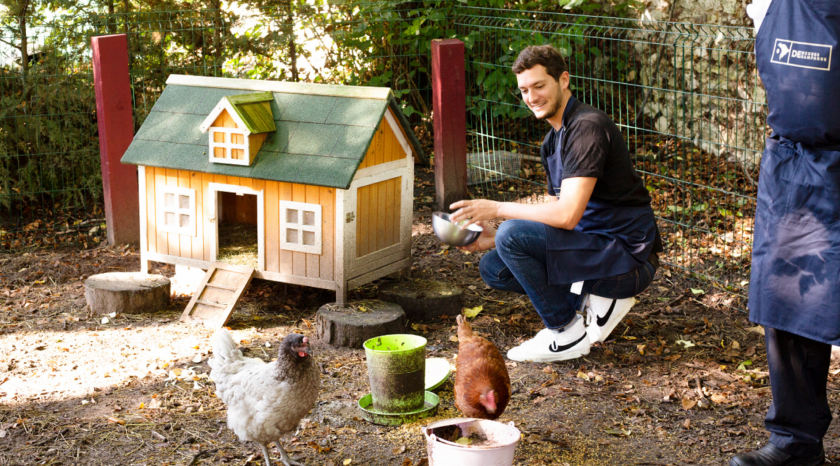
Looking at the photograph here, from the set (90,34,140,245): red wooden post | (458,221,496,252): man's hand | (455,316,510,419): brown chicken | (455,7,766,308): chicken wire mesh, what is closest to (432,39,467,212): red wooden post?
(455,7,766,308): chicken wire mesh

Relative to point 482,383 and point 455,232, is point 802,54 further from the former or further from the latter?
point 455,232

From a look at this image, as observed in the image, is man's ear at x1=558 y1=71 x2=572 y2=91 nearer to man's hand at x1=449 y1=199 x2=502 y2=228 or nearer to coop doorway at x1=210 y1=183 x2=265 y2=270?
man's hand at x1=449 y1=199 x2=502 y2=228

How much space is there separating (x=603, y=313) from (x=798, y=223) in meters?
1.48

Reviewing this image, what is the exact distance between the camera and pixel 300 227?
464cm

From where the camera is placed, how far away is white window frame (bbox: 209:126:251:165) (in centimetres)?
463

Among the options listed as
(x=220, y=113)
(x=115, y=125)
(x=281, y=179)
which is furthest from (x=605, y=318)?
(x=115, y=125)

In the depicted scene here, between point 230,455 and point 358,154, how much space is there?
189cm

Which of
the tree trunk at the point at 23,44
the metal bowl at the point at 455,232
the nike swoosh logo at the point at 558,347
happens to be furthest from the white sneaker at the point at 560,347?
the tree trunk at the point at 23,44

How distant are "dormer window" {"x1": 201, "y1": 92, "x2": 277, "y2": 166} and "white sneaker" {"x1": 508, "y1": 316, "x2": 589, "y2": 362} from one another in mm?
1981

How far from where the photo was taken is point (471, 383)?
3209 mm

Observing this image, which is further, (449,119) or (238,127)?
(449,119)

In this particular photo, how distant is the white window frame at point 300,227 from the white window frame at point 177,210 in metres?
0.68

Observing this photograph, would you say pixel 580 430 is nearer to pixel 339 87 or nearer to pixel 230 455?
pixel 230 455

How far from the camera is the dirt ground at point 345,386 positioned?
3289mm
